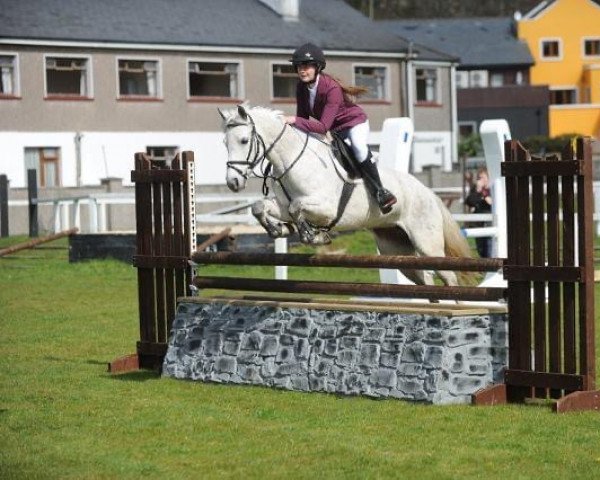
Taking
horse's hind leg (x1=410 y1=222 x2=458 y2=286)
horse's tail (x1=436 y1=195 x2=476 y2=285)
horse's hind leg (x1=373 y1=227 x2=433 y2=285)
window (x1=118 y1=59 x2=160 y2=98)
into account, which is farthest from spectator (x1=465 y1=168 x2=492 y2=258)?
window (x1=118 y1=59 x2=160 y2=98)

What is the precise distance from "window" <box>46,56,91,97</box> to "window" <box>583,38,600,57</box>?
38759 mm

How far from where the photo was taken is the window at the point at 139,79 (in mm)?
48406

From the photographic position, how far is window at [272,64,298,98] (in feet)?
169

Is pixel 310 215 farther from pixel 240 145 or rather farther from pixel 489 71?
pixel 489 71

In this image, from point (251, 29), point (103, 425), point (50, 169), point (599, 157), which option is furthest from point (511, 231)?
point (599, 157)

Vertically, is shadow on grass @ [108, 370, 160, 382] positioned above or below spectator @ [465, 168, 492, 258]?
below

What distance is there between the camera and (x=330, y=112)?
35.6 ft

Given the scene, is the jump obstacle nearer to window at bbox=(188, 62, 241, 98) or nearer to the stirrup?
the stirrup

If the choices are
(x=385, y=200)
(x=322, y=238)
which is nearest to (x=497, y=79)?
(x=385, y=200)

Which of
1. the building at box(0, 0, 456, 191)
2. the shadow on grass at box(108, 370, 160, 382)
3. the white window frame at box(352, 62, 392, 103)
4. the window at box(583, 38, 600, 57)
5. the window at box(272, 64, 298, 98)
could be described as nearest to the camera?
the shadow on grass at box(108, 370, 160, 382)

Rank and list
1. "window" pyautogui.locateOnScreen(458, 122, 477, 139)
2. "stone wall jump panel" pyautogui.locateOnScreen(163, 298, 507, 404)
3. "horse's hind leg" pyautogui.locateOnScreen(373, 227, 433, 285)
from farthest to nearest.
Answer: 1. "window" pyautogui.locateOnScreen(458, 122, 477, 139)
2. "horse's hind leg" pyautogui.locateOnScreen(373, 227, 433, 285)
3. "stone wall jump panel" pyautogui.locateOnScreen(163, 298, 507, 404)

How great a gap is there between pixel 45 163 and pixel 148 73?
4964 mm

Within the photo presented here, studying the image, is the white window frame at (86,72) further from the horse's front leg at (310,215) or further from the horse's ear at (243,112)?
the horse's ear at (243,112)

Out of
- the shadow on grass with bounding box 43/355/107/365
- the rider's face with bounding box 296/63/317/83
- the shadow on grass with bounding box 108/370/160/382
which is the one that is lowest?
the shadow on grass with bounding box 108/370/160/382
